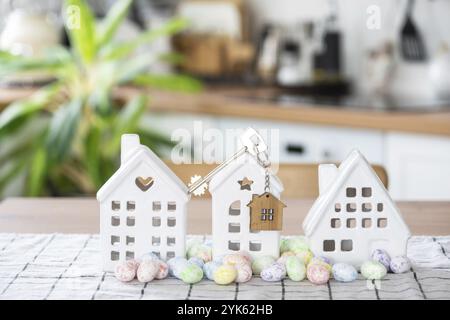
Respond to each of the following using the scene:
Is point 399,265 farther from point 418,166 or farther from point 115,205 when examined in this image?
point 418,166

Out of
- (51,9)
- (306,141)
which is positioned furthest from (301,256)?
(51,9)

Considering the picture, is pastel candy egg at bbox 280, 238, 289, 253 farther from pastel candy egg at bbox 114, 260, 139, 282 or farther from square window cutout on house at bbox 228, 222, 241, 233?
pastel candy egg at bbox 114, 260, 139, 282

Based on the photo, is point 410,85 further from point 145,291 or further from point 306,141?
point 145,291

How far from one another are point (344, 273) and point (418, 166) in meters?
1.48

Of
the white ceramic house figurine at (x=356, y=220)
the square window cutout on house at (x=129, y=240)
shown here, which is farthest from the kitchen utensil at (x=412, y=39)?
the square window cutout on house at (x=129, y=240)

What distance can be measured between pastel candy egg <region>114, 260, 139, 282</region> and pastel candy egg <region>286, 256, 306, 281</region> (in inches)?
7.2

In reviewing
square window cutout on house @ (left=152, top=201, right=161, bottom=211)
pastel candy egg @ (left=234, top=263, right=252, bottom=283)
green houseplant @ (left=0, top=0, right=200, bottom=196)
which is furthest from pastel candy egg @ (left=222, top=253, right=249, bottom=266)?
green houseplant @ (left=0, top=0, right=200, bottom=196)

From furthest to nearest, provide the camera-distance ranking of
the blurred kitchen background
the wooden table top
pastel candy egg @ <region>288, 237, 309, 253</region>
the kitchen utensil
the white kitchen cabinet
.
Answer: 1. the kitchen utensil
2. the blurred kitchen background
3. the white kitchen cabinet
4. the wooden table top
5. pastel candy egg @ <region>288, 237, 309, 253</region>

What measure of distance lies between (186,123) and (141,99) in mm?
268

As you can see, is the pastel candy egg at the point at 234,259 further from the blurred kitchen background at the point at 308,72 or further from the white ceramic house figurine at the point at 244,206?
the blurred kitchen background at the point at 308,72

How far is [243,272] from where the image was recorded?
1058 millimetres

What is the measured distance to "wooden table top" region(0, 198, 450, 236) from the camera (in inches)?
54.1

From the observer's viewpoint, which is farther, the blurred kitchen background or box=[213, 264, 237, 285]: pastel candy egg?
the blurred kitchen background

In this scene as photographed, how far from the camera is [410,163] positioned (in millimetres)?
2498
